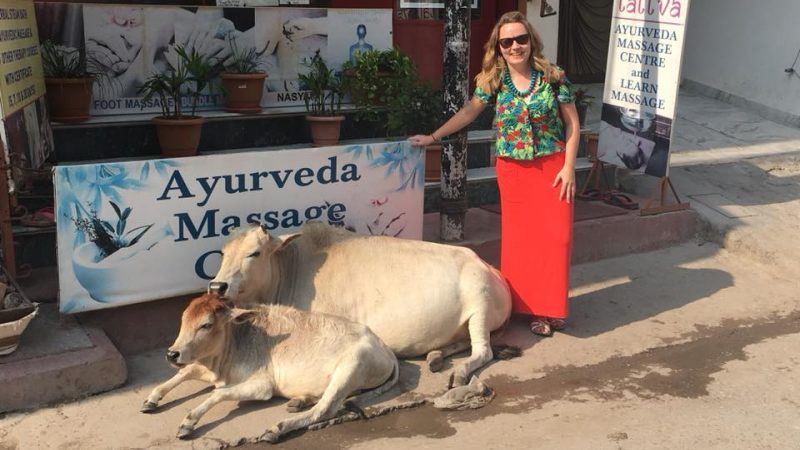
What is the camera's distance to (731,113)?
11.4 metres

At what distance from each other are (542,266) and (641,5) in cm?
298

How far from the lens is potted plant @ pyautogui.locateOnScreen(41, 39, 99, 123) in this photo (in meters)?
6.91

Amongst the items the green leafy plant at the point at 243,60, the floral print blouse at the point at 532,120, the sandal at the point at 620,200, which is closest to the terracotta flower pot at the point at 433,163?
the sandal at the point at 620,200

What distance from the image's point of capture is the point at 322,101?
791cm

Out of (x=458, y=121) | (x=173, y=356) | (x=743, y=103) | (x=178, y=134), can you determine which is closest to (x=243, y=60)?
(x=178, y=134)

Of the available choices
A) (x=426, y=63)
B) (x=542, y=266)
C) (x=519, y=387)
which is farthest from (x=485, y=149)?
(x=519, y=387)

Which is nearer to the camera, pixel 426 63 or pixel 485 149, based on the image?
pixel 485 149

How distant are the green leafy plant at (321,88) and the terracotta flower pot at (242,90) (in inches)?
16.4

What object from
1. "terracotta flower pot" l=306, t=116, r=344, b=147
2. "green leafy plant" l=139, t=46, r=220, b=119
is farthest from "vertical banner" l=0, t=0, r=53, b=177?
"terracotta flower pot" l=306, t=116, r=344, b=147

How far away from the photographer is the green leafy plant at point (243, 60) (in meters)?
7.96

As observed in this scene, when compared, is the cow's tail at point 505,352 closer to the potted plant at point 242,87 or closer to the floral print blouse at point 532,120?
the floral print blouse at point 532,120

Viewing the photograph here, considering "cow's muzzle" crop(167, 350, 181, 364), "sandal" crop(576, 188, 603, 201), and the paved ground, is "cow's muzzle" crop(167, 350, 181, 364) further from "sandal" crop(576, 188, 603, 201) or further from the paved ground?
"sandal" crop(576, 188, 603, 201)

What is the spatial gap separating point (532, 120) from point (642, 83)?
95.2 inches

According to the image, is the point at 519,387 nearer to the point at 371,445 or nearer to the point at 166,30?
the point at 371,445
